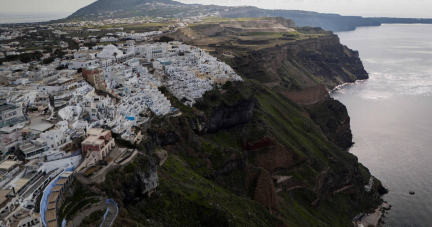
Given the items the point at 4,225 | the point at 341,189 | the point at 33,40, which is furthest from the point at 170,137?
the point at 33,40

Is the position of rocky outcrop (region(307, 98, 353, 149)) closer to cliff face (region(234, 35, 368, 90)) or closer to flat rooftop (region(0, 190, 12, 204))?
cliff face (region(234, 35, 368, 90))

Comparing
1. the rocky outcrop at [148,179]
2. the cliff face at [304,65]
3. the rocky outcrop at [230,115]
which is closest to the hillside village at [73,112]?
the rocky outcrop at [148,179]

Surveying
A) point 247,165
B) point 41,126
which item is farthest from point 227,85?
point 41,126

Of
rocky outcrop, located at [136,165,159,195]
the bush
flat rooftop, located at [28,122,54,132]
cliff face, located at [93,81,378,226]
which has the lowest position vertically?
cliff face, located at [93,81,378,226]

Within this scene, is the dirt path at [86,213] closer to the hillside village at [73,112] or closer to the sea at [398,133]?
the hillside village at [73,112]

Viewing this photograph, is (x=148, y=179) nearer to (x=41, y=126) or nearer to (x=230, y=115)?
(x=41, y=126)

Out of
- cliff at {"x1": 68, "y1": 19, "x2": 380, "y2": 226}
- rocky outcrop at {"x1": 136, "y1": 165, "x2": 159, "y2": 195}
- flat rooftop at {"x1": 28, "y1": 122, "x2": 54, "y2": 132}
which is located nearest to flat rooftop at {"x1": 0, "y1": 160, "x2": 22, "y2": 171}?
flat rooftop at {"x1": 28, "y1": 122, "x2": 54, "y2": 132}

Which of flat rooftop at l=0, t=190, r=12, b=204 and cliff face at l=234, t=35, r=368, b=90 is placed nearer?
flat rooftop at l=0, t=190, r=12, b=204
